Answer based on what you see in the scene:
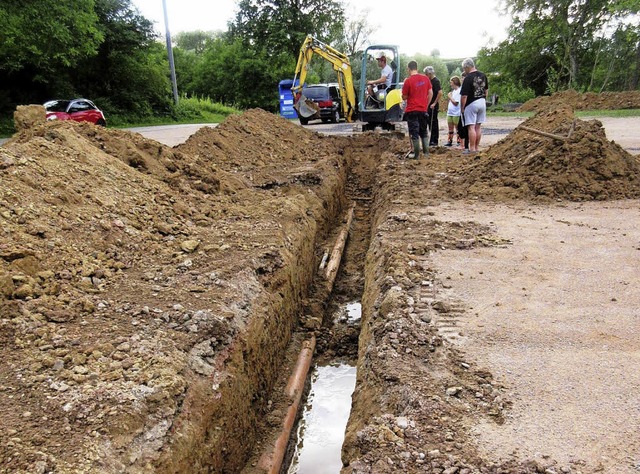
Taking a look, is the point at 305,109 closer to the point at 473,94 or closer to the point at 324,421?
the point at 473,94

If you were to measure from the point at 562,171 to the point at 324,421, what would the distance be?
207 inches

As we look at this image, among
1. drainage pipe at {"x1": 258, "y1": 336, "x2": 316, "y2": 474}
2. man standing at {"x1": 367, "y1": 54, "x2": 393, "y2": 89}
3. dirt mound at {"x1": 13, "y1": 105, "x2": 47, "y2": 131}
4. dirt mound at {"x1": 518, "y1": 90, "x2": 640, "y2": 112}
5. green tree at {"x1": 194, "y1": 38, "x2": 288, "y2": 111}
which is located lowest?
drainage pipe at {"x1": 258, "y1": 336, "x2": 316, "y2": 474}

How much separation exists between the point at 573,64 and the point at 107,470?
32.8 m

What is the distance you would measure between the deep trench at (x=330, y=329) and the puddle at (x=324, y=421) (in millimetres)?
18

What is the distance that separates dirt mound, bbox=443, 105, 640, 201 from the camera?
722 cm

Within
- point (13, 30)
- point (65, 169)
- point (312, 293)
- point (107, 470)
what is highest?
point (13, 30)

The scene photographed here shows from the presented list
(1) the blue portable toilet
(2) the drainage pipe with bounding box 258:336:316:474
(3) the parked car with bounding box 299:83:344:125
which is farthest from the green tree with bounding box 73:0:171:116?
(2) the drainage pipe with bounding box 258:336:316:474

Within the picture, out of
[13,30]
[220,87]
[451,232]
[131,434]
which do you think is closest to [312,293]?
→ [451,232]

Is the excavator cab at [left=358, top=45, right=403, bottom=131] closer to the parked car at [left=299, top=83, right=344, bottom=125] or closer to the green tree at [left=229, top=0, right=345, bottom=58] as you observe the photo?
the parked car at [left=299, top=83, right=344, bottom=125]

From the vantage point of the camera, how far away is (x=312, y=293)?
6309 millimetres

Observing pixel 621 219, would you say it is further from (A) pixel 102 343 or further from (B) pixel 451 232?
(A) pixel 102 343

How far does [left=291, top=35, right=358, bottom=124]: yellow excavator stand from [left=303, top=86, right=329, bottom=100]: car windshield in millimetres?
4860

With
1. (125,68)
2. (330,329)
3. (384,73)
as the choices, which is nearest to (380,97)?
(384,73)

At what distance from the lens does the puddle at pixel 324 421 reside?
3.83 meters
